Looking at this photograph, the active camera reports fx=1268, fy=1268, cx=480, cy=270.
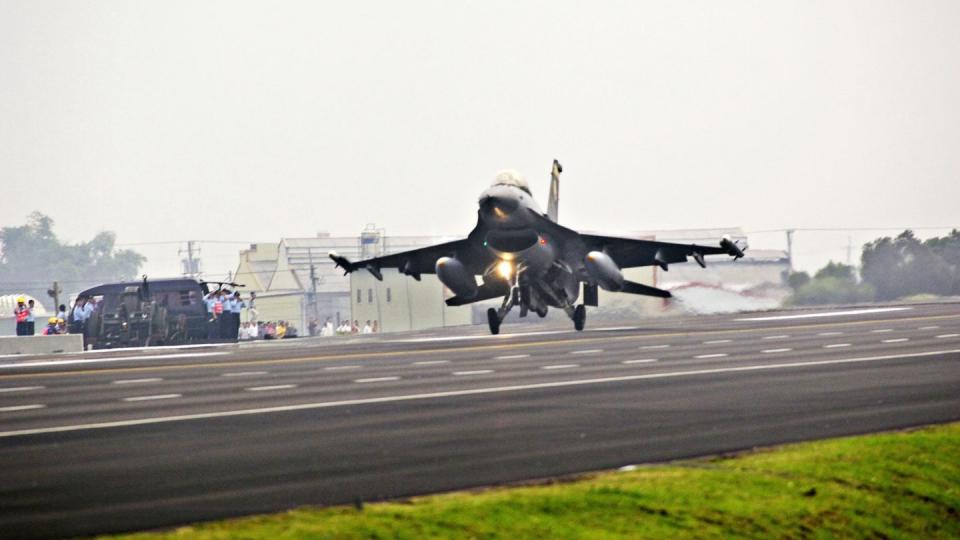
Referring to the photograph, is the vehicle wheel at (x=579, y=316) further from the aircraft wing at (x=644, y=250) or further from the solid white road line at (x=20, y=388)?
the solid white road line at (x=20, y=388)

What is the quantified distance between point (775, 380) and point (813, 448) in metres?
9.23

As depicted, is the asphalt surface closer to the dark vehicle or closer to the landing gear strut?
the landing gear strut

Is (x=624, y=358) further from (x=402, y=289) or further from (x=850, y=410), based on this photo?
(x=402, y=289)

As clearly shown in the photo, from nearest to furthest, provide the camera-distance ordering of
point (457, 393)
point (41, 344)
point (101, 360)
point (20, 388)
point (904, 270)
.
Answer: point (457, 393) → point (20, 388) → point (101, 360) → point (41, 344) → point (904, 270)

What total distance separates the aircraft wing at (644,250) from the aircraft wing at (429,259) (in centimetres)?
386

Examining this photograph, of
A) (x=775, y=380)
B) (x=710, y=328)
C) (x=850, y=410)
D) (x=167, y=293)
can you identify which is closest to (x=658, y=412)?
(x=850, y=410)

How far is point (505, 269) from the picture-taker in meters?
43.5

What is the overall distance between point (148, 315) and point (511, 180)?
18.0m

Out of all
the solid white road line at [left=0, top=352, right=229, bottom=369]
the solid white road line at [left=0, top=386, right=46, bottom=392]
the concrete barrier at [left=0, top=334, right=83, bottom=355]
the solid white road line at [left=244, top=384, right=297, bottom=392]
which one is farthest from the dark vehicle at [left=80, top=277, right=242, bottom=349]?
the solid white road line at [left=244, top=384, right=297, bottom=392]

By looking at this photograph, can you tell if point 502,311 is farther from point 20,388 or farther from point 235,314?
point 20,388

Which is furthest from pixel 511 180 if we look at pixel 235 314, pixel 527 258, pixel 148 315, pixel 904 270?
pixel 904 270

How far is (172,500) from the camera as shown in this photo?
11242 millimetres

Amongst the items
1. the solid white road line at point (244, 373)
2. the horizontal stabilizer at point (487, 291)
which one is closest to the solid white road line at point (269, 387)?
the solid white road line at point (244, 373)

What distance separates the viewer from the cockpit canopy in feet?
136
